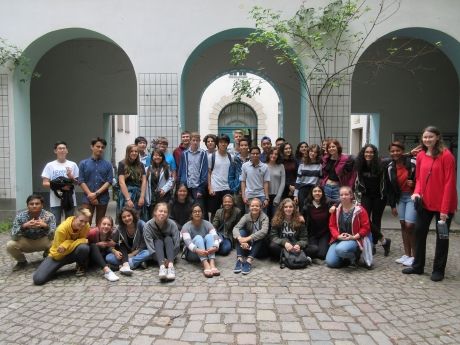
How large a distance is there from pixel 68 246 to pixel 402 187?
14.0 ft

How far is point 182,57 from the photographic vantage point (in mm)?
7672

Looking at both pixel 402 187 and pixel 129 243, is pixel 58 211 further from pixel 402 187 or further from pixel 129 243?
pixel 402 187

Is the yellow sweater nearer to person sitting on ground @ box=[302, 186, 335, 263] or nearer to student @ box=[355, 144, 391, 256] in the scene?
person sitting on ground @ box=[302, 186, 335, 263]

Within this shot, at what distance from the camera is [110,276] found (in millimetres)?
4945

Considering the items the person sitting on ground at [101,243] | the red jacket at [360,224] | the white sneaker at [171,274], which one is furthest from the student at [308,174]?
the person sitting on ground at [101,243]

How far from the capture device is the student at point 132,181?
6.01m

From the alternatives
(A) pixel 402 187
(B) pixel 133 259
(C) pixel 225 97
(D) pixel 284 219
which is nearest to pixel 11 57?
(B) pixel 133 259

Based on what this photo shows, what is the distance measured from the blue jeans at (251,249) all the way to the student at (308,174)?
958mm

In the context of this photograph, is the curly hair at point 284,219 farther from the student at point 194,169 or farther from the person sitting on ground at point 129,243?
the person sitting on ground at point 129,243

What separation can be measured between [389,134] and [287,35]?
5.30m

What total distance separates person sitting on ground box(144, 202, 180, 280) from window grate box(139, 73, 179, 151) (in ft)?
8.60

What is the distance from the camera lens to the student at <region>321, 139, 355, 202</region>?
5.99 metres

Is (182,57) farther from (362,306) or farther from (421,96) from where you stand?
(421,96)

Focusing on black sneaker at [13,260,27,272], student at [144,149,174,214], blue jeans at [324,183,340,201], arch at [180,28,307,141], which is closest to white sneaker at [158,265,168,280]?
student at [144,149,174,214]
